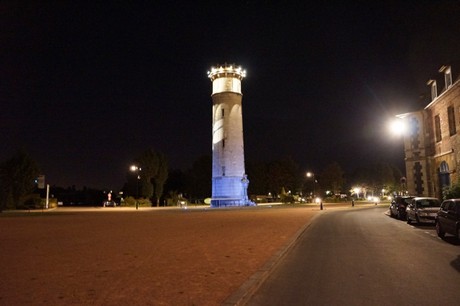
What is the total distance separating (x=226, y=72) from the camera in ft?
A: 208

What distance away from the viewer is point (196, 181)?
95.7 m

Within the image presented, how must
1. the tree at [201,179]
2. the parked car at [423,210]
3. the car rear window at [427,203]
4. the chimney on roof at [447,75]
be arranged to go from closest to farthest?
the parked car at [423,210] < the car rear window at [427,203] < the chimney on roof at [447,75] < the tree at [201,179]

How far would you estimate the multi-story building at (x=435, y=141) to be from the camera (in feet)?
108

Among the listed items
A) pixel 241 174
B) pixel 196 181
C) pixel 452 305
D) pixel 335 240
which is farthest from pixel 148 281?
pixel 196 181

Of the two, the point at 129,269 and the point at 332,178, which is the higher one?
the point at 332,178

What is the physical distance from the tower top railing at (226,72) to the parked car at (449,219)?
162 feet

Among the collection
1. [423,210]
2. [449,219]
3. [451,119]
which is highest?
[451,119]

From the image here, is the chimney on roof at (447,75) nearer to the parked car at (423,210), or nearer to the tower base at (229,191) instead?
the parked car at (423,210)

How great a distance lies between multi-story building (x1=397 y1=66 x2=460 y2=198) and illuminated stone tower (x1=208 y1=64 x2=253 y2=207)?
25681 mm

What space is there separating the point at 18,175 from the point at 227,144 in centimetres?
3222

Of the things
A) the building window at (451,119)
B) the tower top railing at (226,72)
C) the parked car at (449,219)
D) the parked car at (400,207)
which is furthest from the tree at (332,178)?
the parked car at (449,219)

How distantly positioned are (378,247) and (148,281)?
8630 millimetres

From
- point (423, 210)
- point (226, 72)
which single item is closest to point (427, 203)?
point (423, 210)

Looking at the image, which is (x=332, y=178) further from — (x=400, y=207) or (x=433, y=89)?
(x=400, y=207)
